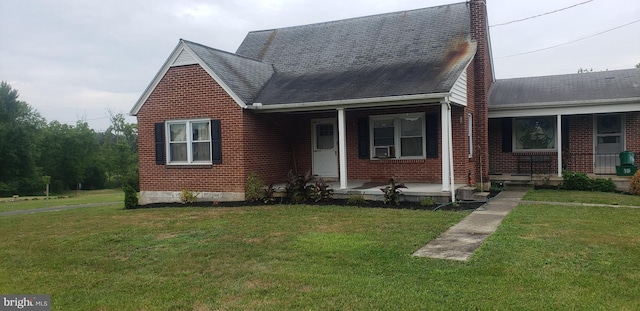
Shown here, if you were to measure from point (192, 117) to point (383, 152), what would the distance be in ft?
19.3

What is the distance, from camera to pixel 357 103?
12.0 metres

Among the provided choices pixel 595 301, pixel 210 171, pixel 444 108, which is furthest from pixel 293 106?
pixel 595 301

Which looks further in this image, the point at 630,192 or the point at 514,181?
the point at 514,181

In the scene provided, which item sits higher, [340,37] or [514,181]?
[340,37]

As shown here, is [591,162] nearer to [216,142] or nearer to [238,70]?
[238,70]

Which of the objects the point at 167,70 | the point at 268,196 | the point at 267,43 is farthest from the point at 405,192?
the point at 267,43

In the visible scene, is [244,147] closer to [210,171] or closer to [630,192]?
[210,171]

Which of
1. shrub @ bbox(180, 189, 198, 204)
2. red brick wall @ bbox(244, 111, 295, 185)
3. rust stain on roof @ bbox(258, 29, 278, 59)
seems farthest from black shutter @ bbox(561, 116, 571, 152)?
shrub @ bbox(180, 189, 198, 204)

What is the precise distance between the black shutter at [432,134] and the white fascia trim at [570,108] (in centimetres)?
359

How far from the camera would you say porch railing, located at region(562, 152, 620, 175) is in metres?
15.4

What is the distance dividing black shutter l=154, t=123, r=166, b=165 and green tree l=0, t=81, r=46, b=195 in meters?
44.7

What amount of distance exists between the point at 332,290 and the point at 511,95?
45.4 ft

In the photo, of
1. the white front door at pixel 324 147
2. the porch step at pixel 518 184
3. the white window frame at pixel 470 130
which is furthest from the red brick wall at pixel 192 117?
the porch step at pixel 518 184

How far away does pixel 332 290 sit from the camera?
16.0ft
